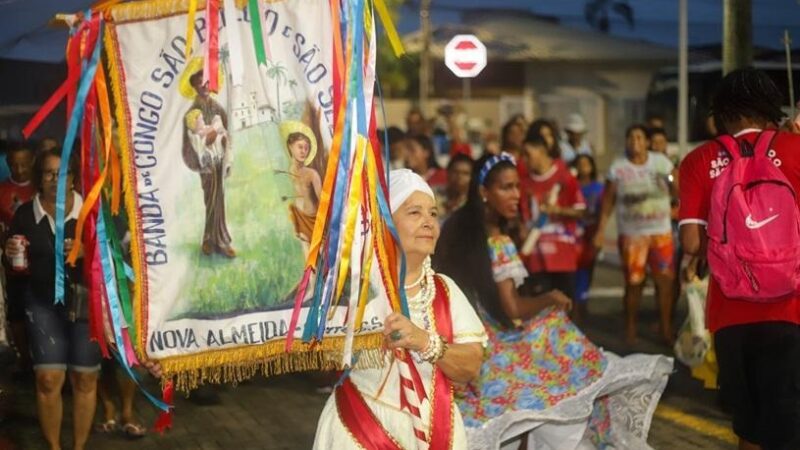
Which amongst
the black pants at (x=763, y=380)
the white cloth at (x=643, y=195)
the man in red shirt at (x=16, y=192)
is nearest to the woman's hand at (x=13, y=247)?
the man in red shirt at (x=16, y=192)

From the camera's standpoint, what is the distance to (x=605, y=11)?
622 inches

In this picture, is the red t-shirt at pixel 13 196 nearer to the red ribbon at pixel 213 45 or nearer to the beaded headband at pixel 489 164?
the beaded headband at pixel 489 164

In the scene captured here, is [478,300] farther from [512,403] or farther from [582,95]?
[582,95]

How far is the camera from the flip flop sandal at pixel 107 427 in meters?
8.55

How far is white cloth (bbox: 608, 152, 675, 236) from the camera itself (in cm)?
1145

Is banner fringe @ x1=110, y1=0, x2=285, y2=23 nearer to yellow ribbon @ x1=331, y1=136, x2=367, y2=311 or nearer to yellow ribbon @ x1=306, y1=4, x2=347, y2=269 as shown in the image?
yellow ribbon @ x1=306, y1=4, x2=347, y2=269

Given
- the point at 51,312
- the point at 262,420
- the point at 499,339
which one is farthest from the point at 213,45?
the point at 262,420

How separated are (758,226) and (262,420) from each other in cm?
439

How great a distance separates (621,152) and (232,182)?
74.5ft

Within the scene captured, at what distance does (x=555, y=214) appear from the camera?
1097cm

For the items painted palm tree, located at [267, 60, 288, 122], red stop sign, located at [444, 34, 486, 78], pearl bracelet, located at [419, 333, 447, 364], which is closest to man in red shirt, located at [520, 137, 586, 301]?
pearl bracelet, located at [419, 333, 447, 364]

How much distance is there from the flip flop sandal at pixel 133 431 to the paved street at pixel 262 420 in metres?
0.06

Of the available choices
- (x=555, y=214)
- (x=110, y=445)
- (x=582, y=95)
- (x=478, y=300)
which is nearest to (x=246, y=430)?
(x=110, y=445)

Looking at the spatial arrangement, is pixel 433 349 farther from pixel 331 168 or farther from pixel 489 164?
pixel 489 164
